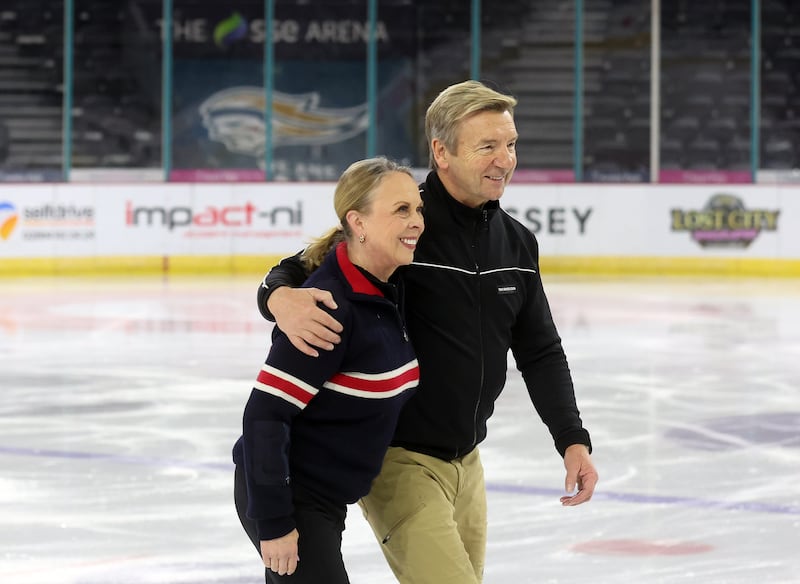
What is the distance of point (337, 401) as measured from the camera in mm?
2652

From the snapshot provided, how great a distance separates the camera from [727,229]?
16.0 metres

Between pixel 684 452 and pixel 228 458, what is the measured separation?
1803mm

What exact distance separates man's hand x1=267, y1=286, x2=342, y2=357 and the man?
0.56ft

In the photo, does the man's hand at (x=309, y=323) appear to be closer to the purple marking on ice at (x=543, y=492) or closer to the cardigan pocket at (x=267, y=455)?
the cardigan pocket at (x=267, y=455)

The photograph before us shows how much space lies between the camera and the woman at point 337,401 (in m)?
2.58

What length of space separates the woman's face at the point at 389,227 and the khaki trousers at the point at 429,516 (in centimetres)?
41

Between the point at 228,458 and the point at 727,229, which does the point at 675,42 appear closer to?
the point at 727,229

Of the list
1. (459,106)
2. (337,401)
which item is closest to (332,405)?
(337,401)

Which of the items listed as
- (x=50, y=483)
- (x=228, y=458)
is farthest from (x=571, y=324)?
(x=50, y=483)

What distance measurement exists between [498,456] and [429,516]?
3213 millimetres

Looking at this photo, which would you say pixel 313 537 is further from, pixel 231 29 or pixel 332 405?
pixel 231 29

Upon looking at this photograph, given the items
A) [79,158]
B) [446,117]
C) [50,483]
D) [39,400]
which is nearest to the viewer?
[446,117]

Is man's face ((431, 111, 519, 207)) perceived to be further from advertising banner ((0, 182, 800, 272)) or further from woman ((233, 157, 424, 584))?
advertising banner ((0, 182, 800, 272))

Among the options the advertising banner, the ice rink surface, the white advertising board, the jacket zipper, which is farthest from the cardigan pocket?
the advertising banner
